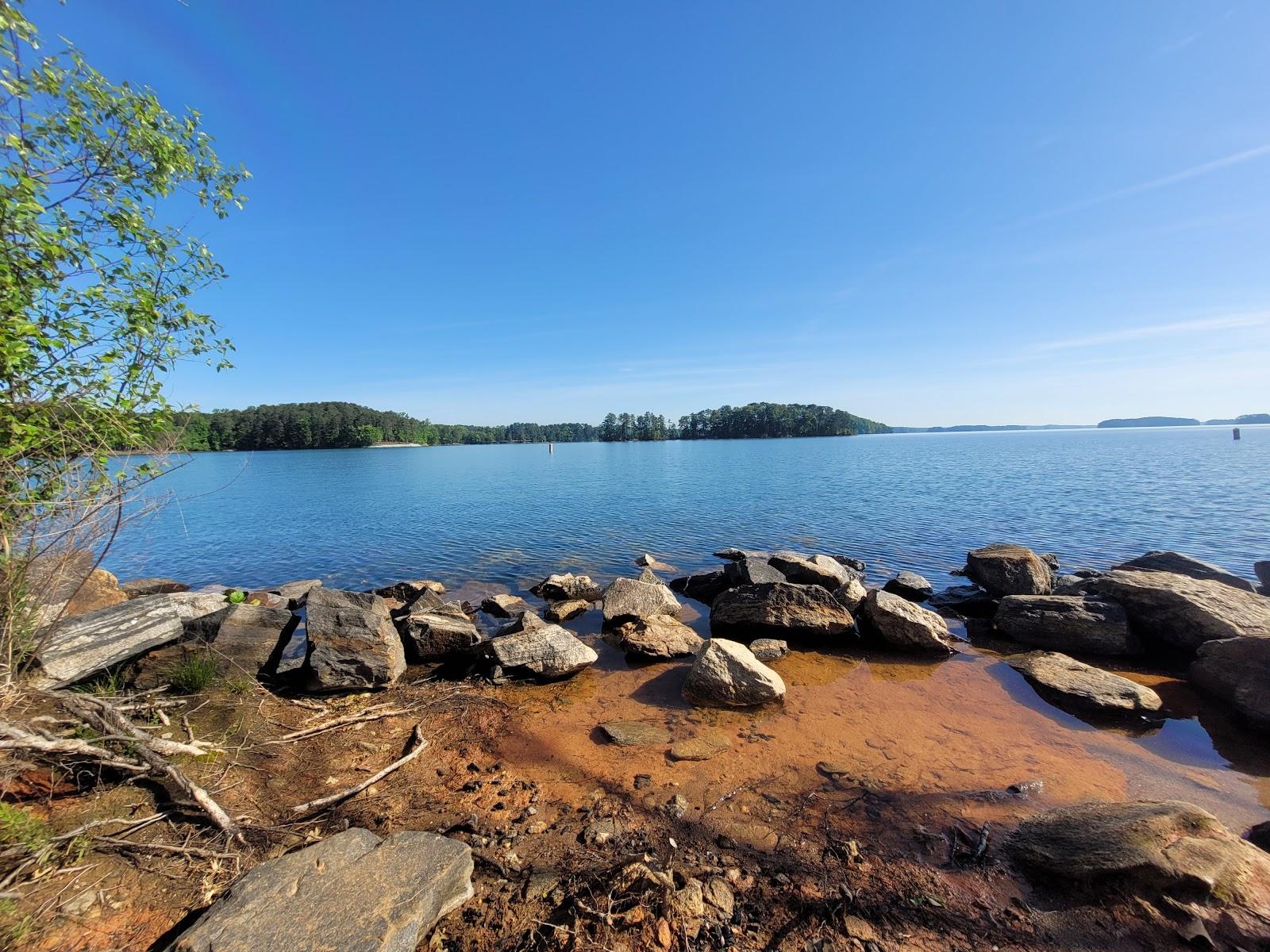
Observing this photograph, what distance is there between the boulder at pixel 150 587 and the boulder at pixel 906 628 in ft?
69.4

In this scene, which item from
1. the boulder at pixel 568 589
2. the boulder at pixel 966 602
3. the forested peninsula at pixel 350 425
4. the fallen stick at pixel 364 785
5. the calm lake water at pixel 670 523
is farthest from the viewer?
the forested peninsula at pixel 350 425

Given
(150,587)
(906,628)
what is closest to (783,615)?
(906,628)

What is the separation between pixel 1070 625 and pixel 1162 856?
9.02m

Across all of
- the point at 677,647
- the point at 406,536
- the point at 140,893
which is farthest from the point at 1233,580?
the point at 406,536

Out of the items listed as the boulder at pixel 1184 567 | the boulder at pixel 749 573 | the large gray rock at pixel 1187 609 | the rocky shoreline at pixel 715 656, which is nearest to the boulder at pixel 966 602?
the rocky shoreline at pixel 715 656

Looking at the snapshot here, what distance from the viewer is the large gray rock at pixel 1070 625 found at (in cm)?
1115

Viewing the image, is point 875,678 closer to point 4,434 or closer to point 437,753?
point 437,753

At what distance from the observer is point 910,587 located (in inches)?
644

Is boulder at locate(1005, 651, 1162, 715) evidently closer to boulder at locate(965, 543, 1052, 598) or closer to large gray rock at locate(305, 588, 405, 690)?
boulder at locate(965, 543, 1052, 598)

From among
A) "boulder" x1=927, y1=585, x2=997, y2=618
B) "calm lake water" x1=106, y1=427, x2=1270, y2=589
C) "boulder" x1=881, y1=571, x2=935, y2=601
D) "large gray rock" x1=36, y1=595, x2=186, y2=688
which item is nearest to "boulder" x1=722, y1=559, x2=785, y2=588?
"boulder" x1=881, y1=571, x2=935, y2=601

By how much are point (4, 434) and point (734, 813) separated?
927cm

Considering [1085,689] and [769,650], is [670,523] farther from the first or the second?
[1085,689]

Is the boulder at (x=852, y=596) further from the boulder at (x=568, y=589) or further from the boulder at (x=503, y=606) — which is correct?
the boulder at (x=503, y=606)

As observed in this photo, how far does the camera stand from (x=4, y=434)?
5.44 m
